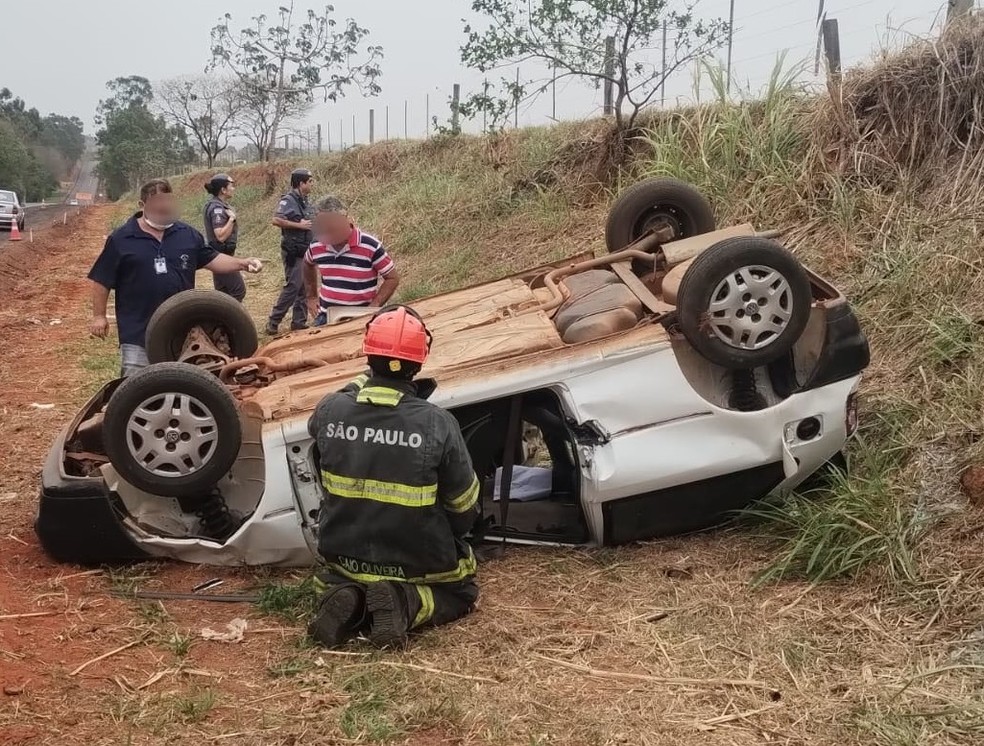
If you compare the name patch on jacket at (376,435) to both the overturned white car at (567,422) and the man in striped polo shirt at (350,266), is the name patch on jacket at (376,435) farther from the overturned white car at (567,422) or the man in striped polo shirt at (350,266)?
the man in striped polo shirt at (350,266)

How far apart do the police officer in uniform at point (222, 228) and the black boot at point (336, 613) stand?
17.2ft

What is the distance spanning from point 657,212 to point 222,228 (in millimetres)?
4656

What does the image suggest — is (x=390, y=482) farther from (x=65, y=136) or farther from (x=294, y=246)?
(x=65, y=136)

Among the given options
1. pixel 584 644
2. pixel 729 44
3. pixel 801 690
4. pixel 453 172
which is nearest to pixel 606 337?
pixel 584 644

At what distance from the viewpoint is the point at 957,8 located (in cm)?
672

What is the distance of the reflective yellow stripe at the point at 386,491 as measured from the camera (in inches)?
131

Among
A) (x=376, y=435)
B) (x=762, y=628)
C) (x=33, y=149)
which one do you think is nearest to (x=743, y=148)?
(x=762, y=628)

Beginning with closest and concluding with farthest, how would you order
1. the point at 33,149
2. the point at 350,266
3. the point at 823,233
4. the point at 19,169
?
the point at 350,266 < the point at 823,233 < the point at 19,169 < the point at 33,149

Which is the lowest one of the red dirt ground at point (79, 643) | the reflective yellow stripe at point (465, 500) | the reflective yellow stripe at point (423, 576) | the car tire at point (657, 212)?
the red dirt ground at point (79, 643)

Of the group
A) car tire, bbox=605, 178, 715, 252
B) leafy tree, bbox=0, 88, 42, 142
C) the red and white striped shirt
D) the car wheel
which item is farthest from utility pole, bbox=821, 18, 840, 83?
leafy tree, bbox=0, 88, 42, 142

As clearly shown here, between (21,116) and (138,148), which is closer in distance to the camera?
(138,148)

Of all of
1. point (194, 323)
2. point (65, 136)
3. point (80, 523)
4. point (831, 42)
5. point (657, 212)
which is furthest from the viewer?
point (65, 136)

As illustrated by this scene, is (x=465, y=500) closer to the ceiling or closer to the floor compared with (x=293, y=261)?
closer to the floor

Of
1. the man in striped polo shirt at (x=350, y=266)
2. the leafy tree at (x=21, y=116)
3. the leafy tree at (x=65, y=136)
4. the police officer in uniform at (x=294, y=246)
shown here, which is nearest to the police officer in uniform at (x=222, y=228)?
the police officer in uniform at (x=294, y=246)
